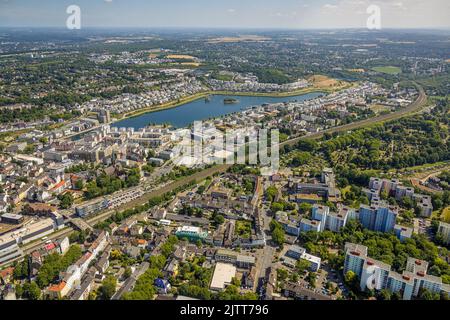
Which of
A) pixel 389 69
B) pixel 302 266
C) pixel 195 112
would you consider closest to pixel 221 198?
pixel 302 266

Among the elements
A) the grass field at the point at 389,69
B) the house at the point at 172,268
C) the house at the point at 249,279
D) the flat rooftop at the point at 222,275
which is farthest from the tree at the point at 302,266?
the grass field at the point at 389,69

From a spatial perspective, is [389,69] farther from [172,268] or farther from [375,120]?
[172,268]

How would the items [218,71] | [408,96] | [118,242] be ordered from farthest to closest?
[218,71] → [408,96] → [118,242]

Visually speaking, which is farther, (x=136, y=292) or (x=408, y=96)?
(x=408, y=96)

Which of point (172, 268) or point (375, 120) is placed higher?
point (375, 120)

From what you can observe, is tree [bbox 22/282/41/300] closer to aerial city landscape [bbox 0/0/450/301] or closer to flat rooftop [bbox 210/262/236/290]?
aerial city landscape [bbox 0/0/450/301]
